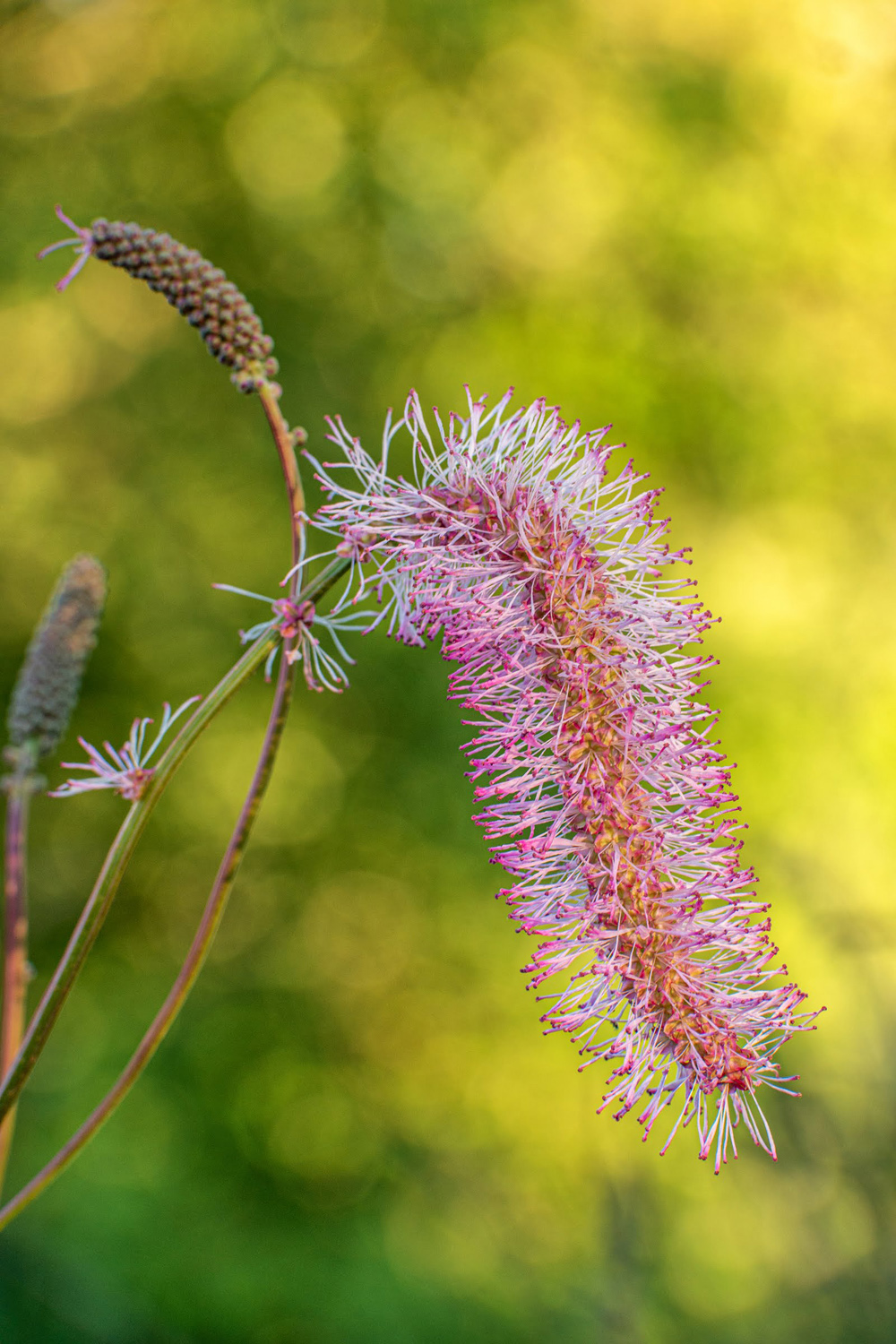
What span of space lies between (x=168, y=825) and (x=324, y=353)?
213 cm

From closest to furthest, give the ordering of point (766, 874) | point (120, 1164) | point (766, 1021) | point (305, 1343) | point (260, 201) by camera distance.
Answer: point (766, 1021) < point (305, 1343) < point (120, 1164) < point (766, 874) < point (260, 201)

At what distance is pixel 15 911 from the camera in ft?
3.04

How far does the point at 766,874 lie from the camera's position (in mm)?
4500

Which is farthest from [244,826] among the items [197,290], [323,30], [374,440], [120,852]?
[323,30]

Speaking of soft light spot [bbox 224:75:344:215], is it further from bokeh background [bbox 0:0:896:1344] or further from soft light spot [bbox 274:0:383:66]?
soft light spot [bbox 274:0:383:66]

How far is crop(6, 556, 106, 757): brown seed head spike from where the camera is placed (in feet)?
3.28

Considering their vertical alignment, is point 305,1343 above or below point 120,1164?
below

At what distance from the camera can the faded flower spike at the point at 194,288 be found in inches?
27.0

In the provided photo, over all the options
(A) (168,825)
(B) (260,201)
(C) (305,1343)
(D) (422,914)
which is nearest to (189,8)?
(B) (260,201)

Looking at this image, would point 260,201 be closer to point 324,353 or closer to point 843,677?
point 324,353

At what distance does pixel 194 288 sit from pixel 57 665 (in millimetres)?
445

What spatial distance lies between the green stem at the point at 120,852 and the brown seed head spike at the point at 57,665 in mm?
373

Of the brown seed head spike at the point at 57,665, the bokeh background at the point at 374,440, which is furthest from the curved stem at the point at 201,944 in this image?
the bokeh background at the point at 374,440

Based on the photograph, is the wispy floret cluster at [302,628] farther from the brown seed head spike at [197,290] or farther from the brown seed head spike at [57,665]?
the brown seed head spike at [57,665]
